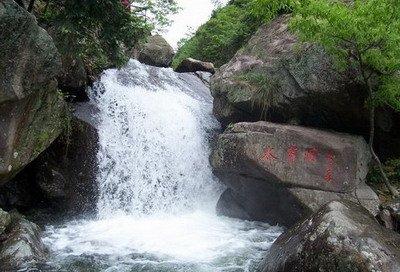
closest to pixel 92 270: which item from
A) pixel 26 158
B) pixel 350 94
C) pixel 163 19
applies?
pixel 26 158

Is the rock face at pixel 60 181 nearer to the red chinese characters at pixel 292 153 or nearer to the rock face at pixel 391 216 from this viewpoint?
the red chinese characters at pixel 292 153

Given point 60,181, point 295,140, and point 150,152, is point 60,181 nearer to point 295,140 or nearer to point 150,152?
point 150,152

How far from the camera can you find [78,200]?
10312mm

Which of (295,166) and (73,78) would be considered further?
(73,78)

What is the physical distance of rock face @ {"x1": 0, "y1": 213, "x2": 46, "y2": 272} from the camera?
22.6ft

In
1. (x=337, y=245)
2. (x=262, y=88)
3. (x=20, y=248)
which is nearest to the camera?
(x=337, y=245)

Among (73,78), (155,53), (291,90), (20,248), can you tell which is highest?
(291,90)

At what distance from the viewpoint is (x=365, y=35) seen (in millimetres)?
7945

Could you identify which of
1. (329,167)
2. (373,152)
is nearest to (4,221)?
(329,167)

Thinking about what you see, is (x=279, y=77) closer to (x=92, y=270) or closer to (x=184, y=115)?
(x=184, y=115)

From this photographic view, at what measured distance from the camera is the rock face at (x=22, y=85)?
7234 mm

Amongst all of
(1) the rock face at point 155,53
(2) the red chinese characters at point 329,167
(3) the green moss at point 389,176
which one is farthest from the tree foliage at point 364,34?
(1) the rock face at point 155,53

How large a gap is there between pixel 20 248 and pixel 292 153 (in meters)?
6.33

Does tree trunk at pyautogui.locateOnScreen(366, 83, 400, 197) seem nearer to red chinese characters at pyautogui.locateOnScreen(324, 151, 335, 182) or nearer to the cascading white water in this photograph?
red chinese characters at pyautogui.locateOnScreen(324, 151, 335, 182)
